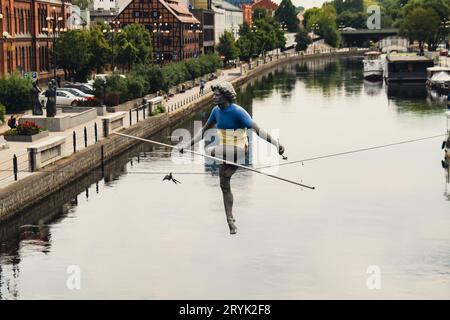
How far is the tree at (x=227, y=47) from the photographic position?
597ft

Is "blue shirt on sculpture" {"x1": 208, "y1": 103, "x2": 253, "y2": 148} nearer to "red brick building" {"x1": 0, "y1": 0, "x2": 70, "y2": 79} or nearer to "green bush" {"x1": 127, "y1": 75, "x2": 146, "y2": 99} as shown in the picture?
"green bush" {"x1": 127, "y1": 75, "x2": 146, "y2": 99}

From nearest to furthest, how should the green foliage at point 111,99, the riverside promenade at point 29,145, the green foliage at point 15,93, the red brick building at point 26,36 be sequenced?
the riverside promenade at point 29,145 → the green foliage at point 15,93 → the green foliage at point 111,99 → the red brick building at point 26,36

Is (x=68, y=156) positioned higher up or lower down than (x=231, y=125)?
lower down

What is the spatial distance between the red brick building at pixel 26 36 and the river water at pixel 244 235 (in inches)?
1328

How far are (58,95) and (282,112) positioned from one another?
2988cm

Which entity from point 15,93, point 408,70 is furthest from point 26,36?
point 408,70

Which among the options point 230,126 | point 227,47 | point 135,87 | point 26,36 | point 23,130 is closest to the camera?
point 230,126

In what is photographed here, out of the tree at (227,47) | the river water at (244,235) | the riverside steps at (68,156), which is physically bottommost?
the river water at (244,235)

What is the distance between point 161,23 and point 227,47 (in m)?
20.3

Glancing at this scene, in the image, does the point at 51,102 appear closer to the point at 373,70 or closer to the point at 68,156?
the point at 68,156

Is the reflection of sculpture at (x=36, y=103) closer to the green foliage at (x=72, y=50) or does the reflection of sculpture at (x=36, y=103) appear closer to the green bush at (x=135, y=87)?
the green bush at (x=135, y=87)

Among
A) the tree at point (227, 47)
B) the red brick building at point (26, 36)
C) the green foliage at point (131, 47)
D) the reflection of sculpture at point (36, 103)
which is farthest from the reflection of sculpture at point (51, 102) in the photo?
the tree at point (227, 47)

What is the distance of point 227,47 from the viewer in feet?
599
